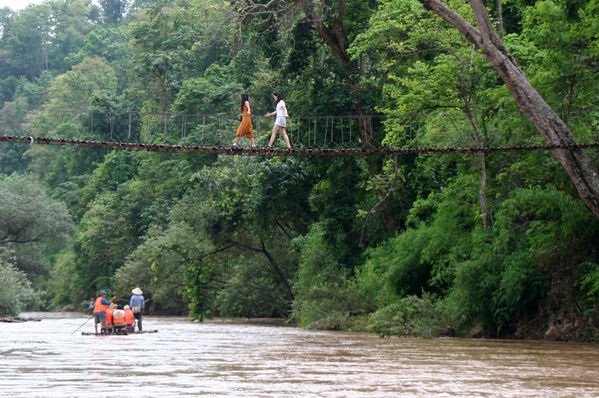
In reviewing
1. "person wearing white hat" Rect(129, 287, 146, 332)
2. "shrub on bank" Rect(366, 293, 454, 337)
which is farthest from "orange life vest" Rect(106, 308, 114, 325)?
"shrub on bank" Rect(366, 293, 454, 337)

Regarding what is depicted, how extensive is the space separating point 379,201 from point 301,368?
14468 mm

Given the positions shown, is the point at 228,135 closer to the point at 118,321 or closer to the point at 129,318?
the point at 129,318

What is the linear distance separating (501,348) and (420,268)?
6767 millimetres

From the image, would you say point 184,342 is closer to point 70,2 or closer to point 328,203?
point 328,203

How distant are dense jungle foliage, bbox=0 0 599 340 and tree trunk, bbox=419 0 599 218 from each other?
3.60 feet

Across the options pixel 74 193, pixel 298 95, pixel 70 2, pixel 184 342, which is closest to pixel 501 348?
pixel 184 342

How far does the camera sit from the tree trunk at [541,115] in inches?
701

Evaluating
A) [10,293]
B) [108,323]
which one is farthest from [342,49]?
[10,293]

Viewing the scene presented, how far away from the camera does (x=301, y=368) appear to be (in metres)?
13.9

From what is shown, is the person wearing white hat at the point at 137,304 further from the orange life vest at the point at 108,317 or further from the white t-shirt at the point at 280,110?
the white t-shirt at the point at 280,110

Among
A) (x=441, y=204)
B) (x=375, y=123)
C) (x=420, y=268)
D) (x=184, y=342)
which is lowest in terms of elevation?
(x=184, y=342)

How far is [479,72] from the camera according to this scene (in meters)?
22.2

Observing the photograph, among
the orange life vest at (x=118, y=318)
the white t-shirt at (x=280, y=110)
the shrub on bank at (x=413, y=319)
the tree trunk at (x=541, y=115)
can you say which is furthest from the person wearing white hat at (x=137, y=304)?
the tree trunk at (x=541, y=115)

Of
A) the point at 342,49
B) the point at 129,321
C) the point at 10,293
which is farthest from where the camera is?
the point at 10,293
